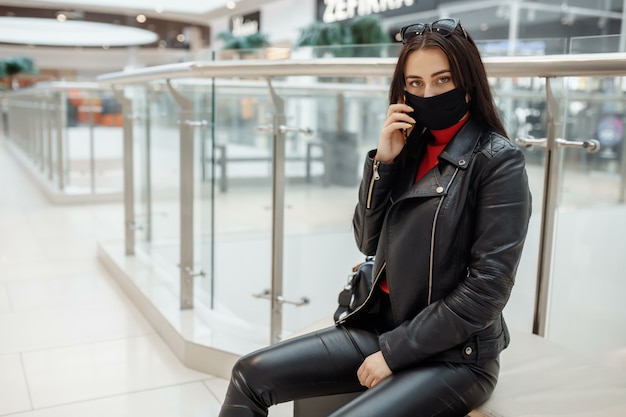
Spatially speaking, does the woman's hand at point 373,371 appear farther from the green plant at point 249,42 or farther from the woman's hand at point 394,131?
the green plant at point 249,42

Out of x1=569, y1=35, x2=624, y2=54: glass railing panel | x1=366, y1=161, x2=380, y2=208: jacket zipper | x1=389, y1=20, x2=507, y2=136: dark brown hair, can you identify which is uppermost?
x1=569, y1=35, x2=624, y2=54: glass railing panel

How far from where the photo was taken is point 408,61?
1397 millimetres

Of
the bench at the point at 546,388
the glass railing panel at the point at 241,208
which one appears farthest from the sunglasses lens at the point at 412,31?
the glass railing panel at the point at 241,208

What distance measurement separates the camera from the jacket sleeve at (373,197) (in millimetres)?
1484

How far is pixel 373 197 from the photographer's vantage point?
4.91 feet

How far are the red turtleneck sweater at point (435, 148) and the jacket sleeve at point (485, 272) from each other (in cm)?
13

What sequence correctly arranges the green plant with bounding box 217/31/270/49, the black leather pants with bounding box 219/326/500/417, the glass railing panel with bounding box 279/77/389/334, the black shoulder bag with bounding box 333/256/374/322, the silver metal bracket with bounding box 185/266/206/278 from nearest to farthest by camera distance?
the black leather pants with bounding box 219/326/500/417 → the black shoulder bag with bounding box 333/256/374/322 → the silver metal bracket with bounding box 185/266/206/278 → the glass railing panel with bounding box 279/77/389/334 → the green plant with bounding box 217/31/270/49

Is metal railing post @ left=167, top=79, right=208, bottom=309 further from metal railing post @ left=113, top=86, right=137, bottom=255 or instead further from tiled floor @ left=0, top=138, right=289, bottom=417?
metal railing post @ left=113, top=86, right=137, bottom=255

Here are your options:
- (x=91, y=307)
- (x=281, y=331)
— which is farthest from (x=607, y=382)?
(x=91, y=307)

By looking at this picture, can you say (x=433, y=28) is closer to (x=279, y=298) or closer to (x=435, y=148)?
(x=435, y=148)

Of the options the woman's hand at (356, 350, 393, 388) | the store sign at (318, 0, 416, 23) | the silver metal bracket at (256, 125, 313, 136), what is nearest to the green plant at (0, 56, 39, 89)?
the store sign at (318, 0, 416, 23)

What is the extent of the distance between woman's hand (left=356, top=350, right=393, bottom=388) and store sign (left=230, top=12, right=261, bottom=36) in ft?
52.6

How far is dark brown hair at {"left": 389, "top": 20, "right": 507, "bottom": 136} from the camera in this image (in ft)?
4.40

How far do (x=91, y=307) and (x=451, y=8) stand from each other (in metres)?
8.29
